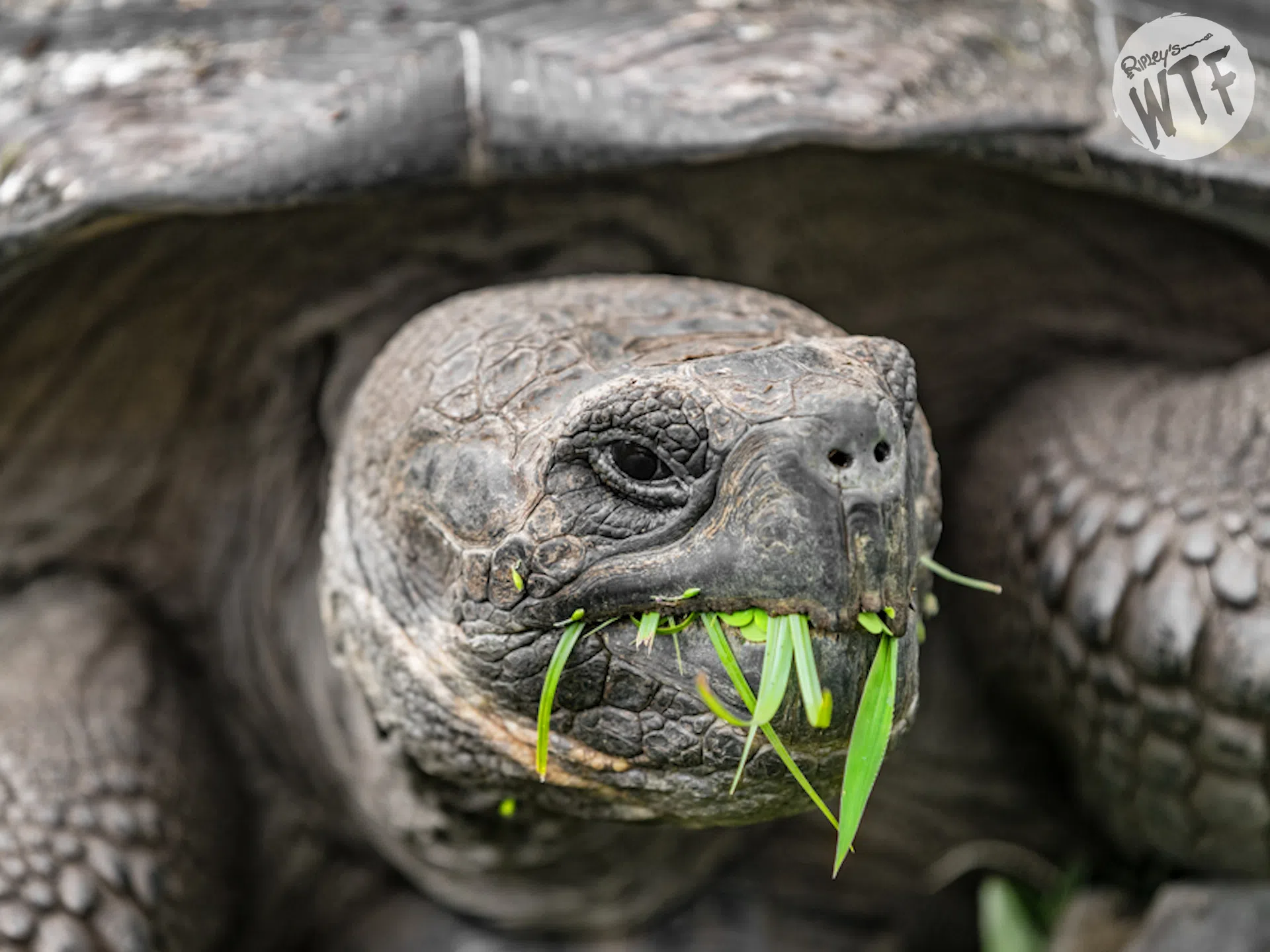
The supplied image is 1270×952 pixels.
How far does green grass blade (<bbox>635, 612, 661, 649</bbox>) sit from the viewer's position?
1.47 metres

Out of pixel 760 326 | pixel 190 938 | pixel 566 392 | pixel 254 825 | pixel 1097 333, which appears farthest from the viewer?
pixel 1097 333

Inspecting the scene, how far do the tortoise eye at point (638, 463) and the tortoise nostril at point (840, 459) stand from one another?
18cm

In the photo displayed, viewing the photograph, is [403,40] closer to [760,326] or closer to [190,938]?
[760,326]

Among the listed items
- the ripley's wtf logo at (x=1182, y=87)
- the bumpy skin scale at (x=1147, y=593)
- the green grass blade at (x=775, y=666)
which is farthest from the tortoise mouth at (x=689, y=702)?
the ripley's wtf logo at (x=1182, y=87)

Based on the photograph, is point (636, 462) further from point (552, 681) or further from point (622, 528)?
point (552, 681)

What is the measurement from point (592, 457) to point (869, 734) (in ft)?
1.42

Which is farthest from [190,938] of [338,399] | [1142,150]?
[1142,150]

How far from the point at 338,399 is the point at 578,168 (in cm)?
61

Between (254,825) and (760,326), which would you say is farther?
(254,825)

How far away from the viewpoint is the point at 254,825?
249 centimetres

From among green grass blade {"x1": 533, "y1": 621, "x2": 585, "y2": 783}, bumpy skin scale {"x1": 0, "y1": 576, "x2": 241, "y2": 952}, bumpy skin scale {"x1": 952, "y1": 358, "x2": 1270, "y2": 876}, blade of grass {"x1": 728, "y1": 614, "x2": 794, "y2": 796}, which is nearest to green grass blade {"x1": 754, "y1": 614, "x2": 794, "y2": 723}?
blade of grass {"x1": 728, "y1": 614, "x2": 794, "y2": 796}

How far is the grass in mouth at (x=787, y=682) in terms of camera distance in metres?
1.40

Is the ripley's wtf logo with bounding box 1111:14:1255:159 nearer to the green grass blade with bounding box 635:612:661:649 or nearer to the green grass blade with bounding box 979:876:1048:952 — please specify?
the green grass blade with bounding box 635:612:661:649

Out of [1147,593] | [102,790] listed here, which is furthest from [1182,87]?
[102,790]
